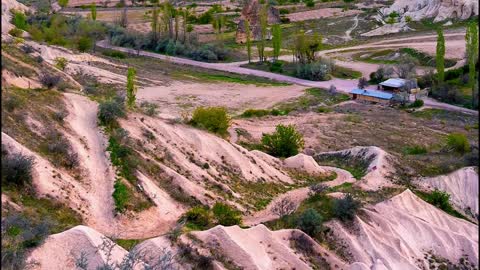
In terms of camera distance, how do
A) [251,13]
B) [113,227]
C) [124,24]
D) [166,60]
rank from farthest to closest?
[124,24], [251,13], [166,60], [113,227]

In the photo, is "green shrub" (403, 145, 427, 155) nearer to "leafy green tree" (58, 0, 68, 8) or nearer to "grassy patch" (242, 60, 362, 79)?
"grassy patch" (242, 60, 362, 79)

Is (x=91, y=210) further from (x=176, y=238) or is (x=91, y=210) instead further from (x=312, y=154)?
(x=312, y=154)

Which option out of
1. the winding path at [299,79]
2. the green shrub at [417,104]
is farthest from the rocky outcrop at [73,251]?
the winding path at [299,79]

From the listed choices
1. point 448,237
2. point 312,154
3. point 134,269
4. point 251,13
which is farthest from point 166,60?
point 134,269

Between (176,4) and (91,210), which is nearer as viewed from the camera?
(91,210)

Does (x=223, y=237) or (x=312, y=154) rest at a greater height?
(x=223, y=237)

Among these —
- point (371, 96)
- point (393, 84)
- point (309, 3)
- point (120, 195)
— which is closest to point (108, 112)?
point (120, 195)
